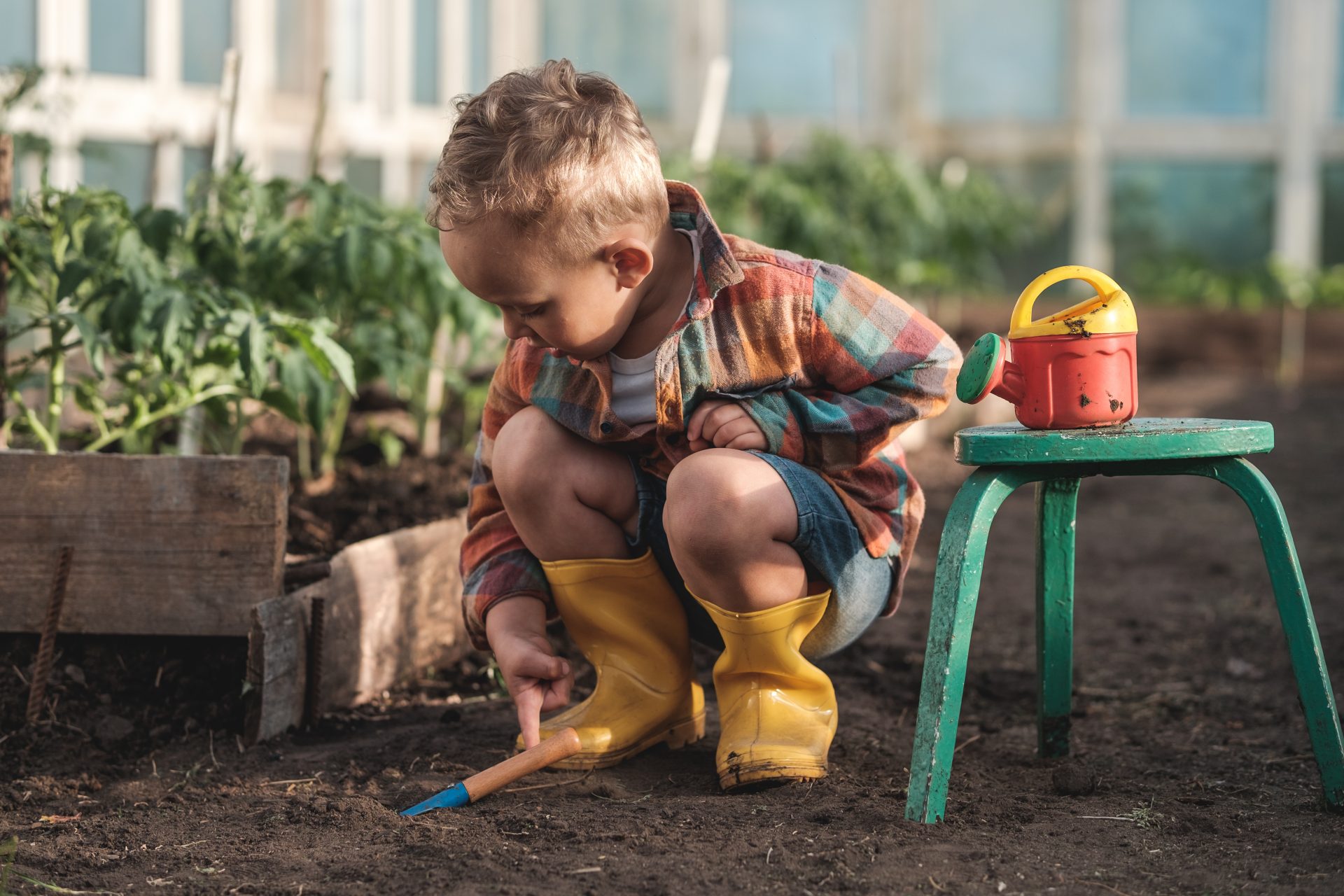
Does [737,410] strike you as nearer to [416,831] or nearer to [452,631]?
[416,831]

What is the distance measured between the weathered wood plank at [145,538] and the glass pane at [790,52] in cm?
720

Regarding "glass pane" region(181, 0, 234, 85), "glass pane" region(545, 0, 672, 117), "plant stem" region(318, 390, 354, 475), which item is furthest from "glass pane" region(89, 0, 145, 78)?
"glass pane" region(545, 0, 672, 117)

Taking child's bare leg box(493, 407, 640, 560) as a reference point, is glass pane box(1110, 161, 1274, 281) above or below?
above

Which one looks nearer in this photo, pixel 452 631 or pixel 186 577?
pixel 186 577

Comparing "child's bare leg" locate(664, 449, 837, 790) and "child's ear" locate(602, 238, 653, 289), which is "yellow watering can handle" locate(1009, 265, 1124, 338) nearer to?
"child's bare leg" locate(664, 449, 837, 790)

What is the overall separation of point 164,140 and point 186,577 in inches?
68.3

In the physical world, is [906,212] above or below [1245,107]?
below

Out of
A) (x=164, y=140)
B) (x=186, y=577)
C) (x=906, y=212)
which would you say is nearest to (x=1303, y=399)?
(x=906, y=212)

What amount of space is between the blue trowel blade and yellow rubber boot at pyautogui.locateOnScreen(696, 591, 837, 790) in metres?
0.33

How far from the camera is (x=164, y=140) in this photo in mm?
3432

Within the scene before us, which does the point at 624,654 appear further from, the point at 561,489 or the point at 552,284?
the point at 552,284

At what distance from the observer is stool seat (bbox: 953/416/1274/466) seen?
1.54 metres

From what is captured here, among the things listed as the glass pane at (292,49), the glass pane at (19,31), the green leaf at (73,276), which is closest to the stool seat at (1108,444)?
the green leaf at (73,276)

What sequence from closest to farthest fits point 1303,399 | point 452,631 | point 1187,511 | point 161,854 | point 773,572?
point 161,854 < point 773,572 < point 452,631 < point 1187,511 < point 1303,399
